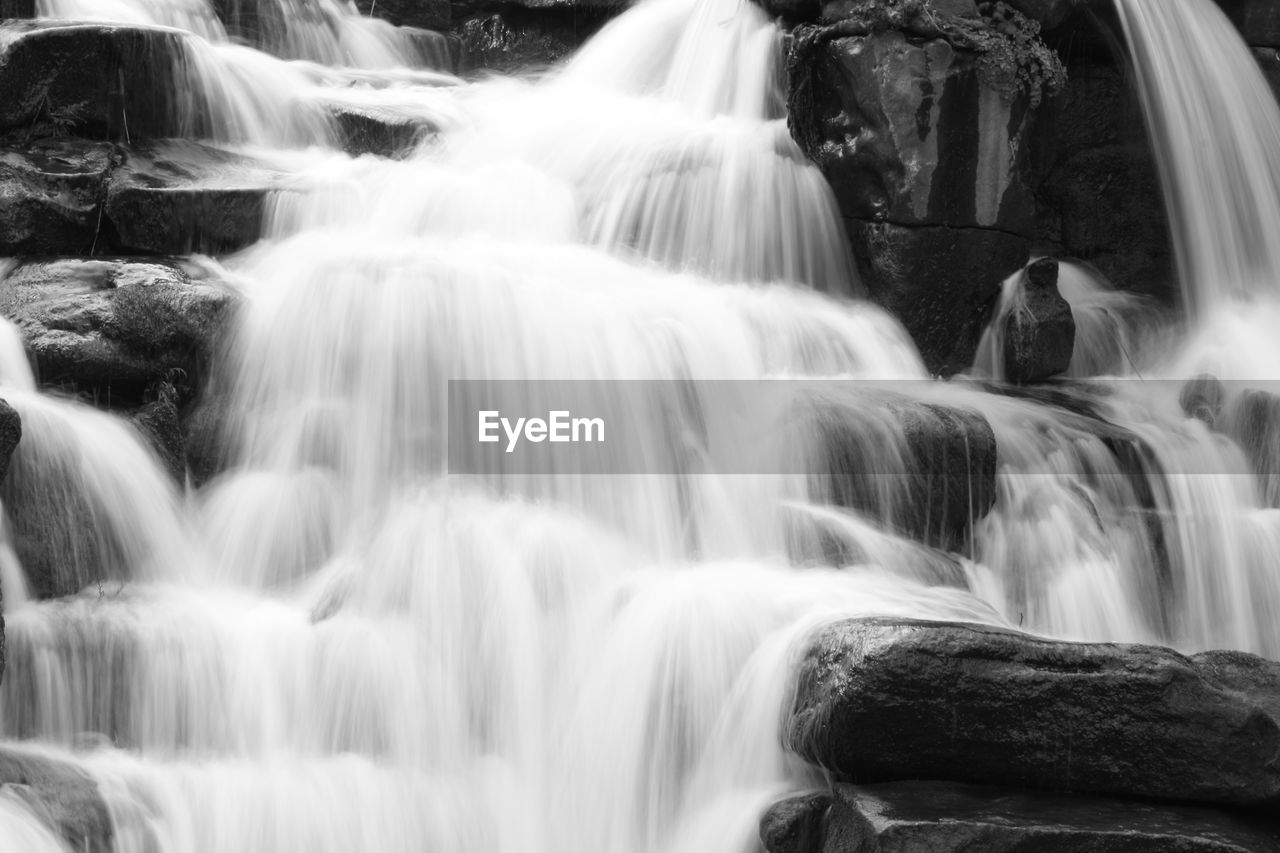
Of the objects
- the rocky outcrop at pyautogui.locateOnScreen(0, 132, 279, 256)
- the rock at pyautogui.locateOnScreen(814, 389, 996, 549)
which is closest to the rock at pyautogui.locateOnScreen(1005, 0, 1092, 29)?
the rock at pyautogui.locateOnScreen(814, 389, 996, 549)

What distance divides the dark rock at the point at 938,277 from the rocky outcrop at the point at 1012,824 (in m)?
4.37

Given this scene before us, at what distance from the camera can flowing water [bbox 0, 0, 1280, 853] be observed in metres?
5.12

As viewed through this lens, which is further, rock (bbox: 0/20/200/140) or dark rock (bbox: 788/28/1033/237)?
dark rock (bbox: 788/28/1033/237)

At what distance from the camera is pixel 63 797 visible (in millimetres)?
4539

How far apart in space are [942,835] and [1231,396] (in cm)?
499

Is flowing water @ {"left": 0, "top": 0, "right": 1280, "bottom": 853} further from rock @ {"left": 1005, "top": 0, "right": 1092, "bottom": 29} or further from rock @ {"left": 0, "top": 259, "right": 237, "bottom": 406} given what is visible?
rock @ {"left": 1005, "top": 0, "right": 1092, "bottom": 29}

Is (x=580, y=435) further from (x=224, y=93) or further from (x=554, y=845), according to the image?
(x=224, y=93)

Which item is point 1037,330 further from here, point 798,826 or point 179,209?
point 179,209

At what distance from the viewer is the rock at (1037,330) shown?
8.46m

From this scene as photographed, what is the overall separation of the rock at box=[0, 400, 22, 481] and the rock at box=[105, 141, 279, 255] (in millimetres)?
2561

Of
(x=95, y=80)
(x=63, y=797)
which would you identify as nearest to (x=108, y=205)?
(x=95, y=80)

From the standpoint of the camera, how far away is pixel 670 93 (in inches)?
412

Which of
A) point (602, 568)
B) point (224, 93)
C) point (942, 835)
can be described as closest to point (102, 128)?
point (224, 93)

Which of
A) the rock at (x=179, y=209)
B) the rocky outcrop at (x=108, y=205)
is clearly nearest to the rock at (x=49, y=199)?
the rocky outcrop at (x=108, y=205)
